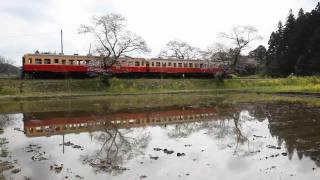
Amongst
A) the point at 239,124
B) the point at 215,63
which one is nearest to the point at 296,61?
the point at 215,63

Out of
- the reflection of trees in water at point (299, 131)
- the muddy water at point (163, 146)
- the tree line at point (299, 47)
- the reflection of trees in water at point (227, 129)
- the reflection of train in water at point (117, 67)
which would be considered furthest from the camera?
the tree line at point (299, 47)

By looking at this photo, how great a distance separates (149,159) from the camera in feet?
37.2

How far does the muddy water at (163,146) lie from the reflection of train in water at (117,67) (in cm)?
2041

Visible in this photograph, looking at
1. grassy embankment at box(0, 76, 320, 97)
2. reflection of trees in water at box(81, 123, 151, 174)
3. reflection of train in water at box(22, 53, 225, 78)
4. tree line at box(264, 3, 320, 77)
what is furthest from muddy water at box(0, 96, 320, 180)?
tree line at box(264, 3, 320, 77)

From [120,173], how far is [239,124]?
32.8 ft

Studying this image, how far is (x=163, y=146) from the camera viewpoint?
13508mm

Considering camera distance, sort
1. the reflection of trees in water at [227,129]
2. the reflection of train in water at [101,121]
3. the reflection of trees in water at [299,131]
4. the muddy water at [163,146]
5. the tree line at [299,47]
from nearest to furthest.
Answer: the muddy water at [163,146] < the reflection of trees in water at [299,131] < the reflection of trees in water at [227,129] < the reflection of train in water at [101,121] < the tree line at [299,47]

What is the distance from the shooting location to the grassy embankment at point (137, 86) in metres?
40.4

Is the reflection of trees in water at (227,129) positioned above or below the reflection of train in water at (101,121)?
above

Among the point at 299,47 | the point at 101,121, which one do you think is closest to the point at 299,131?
the point at 101,121

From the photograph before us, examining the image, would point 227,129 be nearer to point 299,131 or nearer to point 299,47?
point 299,131

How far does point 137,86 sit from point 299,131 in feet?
104

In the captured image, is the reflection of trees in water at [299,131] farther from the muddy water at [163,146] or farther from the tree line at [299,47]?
the tree line at [299,47]

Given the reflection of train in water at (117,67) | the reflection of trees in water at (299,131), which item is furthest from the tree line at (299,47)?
the reflection of trees in water at (299,131)
